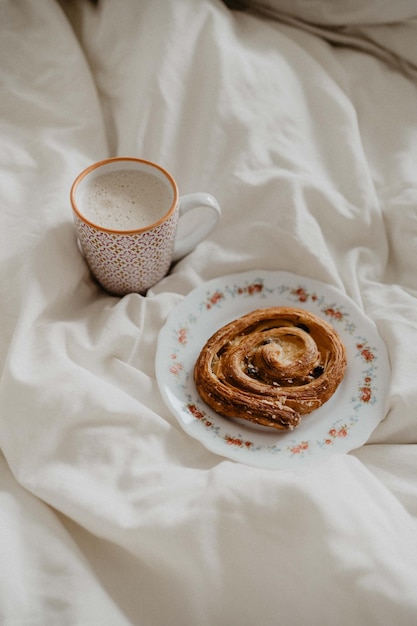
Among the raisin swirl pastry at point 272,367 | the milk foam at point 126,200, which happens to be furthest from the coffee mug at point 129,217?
the raisin swirl pastry at point 272,367

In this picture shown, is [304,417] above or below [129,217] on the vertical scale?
below

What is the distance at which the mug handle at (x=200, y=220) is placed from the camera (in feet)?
3.21

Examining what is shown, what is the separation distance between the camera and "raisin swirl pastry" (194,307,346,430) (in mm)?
861

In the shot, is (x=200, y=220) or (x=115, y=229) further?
(x=200, y=220)

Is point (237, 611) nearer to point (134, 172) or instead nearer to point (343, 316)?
point (343, 316)

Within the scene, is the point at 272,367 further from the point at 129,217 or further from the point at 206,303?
the point at 129,217

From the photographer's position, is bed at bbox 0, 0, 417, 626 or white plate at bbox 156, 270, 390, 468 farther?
white plate at bbox 156, 270, 390, 468

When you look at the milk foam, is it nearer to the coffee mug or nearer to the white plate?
the coffee mug

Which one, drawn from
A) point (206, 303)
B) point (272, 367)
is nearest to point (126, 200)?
point (206, 303)

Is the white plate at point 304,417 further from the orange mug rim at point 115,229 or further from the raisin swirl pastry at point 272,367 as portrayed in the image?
the orange mug rim at point 115,229

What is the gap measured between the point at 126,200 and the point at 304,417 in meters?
0.39

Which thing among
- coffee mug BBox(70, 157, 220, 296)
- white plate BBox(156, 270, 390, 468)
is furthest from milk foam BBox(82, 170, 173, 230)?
white plate BBox(156, 270, 390, 468)

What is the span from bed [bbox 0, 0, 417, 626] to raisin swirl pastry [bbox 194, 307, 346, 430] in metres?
0.04

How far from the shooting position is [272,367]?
2.92 feet
